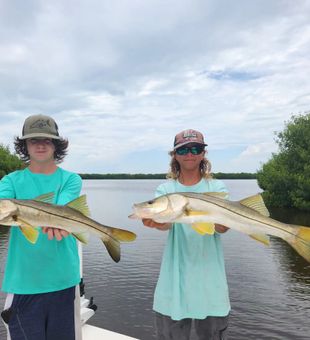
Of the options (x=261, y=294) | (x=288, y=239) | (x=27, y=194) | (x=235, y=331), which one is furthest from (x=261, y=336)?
(x=27, y=194)

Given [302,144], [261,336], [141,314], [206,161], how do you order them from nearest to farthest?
1. [206,161]
2. [261,336]
3. [141,314]
4. [302,144]

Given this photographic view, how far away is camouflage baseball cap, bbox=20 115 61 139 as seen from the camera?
354 cm

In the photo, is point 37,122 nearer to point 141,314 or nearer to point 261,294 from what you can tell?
point 141,314

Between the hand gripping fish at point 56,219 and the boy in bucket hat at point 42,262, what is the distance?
0.12 meters

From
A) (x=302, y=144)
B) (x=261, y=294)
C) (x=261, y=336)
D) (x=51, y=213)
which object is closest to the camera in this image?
(x=51, y=213)

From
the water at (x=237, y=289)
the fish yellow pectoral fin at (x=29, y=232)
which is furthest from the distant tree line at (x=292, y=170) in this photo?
the fish yellow pectoral fin at (x=29, y=232)

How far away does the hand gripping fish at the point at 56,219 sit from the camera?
3226mm

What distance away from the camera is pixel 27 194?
11.6 feet

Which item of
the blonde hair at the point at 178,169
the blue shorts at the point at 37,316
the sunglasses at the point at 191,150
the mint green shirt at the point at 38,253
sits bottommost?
the blue shorts at the point at 37,316

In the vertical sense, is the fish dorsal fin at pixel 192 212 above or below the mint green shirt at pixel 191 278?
above

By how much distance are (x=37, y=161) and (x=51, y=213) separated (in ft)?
1.98

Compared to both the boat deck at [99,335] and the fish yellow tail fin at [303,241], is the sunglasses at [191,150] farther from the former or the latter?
the boat deck at [99,335]

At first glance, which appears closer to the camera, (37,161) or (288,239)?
(288,239)

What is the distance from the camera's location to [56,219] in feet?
10.9
